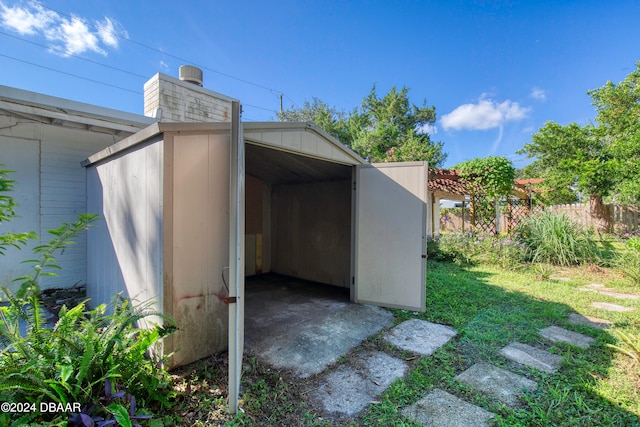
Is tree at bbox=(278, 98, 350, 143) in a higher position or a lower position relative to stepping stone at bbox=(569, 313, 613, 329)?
higher

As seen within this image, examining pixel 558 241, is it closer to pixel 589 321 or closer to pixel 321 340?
pixel 589 321

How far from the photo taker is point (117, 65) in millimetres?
11547

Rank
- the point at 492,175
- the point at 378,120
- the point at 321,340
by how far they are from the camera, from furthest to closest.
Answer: the point at 378,120 → the point at 492,175 → the point at 321,340

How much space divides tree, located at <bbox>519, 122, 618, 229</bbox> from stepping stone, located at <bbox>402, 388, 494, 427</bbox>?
11.1 meters

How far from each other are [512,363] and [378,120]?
59.1 feet

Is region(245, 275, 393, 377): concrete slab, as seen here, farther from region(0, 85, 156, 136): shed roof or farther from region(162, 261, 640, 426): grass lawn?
region(0, 85, 156, 136): shed roof

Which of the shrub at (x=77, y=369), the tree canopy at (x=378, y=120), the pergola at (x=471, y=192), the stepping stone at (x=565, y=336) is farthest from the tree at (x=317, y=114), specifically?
the shrub at (x=77, y=369)

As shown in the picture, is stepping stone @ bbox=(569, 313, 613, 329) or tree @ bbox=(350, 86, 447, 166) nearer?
stepping stone @ bbox=(569, 313, 613, 329)

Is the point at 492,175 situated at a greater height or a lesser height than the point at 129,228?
greater

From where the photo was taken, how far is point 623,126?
10641mm

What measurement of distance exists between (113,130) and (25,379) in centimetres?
392

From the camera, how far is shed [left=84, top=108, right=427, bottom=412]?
2277mm

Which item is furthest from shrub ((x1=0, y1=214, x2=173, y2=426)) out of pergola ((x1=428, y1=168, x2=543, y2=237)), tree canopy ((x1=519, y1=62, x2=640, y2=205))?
tree canopy ((x1=519, y1=62, x2=640, y2=205))

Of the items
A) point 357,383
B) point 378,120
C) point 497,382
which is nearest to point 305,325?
point 357,383
